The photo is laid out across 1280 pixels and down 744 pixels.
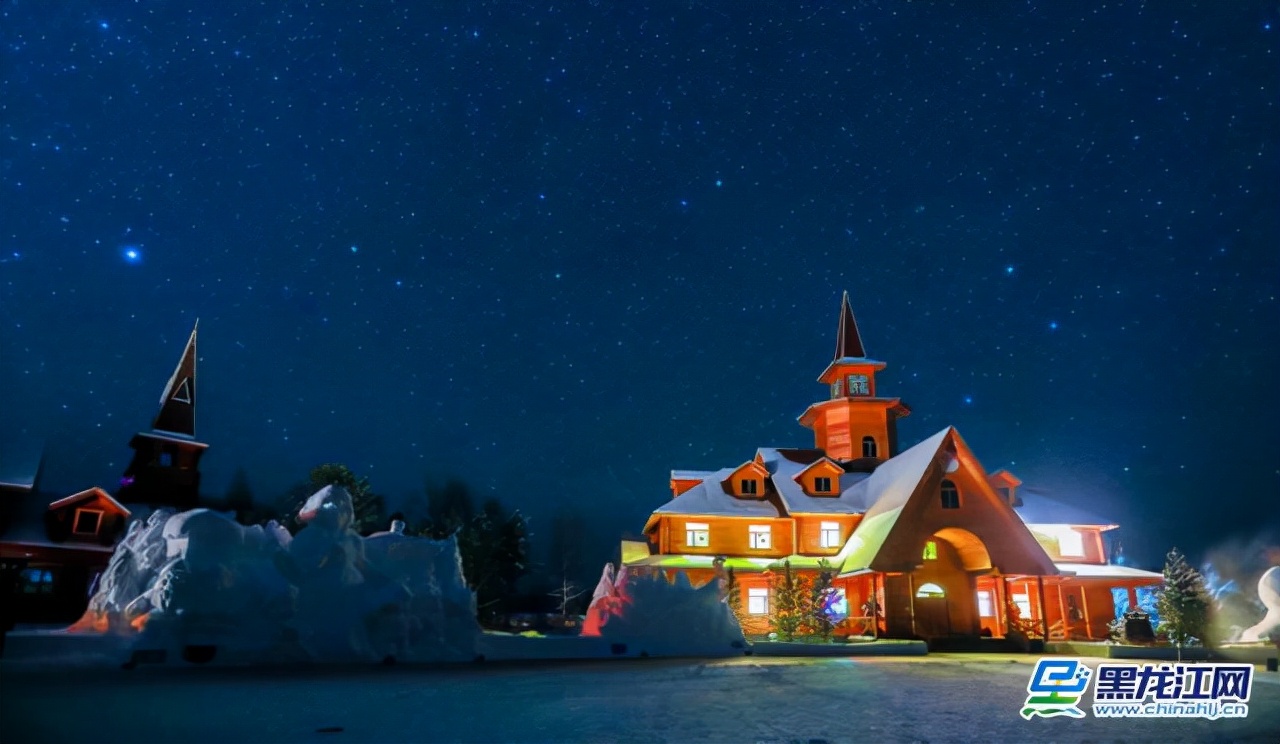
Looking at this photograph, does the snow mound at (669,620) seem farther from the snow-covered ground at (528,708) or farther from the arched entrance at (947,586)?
the arched entrance at (947,586)

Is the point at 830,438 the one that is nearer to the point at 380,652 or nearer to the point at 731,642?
the point at 731,642

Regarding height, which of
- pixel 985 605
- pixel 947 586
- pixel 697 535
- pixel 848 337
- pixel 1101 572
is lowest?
pixel 985 605

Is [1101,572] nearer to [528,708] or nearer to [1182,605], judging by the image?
[1182,605]

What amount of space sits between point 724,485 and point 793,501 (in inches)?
144

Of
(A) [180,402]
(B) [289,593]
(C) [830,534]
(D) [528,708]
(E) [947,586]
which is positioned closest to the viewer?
(D) [528,708]

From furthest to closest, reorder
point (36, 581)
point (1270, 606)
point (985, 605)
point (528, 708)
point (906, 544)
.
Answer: point (36, 581) → point (985, 605) → point (1270, 606) → point (906, 544) → point (528, 708)

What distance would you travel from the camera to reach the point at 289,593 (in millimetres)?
15641

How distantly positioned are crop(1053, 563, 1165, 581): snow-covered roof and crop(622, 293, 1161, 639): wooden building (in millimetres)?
74

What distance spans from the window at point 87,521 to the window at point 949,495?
3966 cm

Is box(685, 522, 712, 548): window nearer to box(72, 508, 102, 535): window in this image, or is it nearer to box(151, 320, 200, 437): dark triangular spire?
box(72, 508, 102, 535): window

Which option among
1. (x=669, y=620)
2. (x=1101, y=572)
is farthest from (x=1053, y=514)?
(x=669, y=620)

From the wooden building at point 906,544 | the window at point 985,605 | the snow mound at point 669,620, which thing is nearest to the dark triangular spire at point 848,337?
the wooden building at point 906,544

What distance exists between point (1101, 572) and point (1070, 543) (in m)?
2.51

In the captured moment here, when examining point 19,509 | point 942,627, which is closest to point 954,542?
point 942,627
